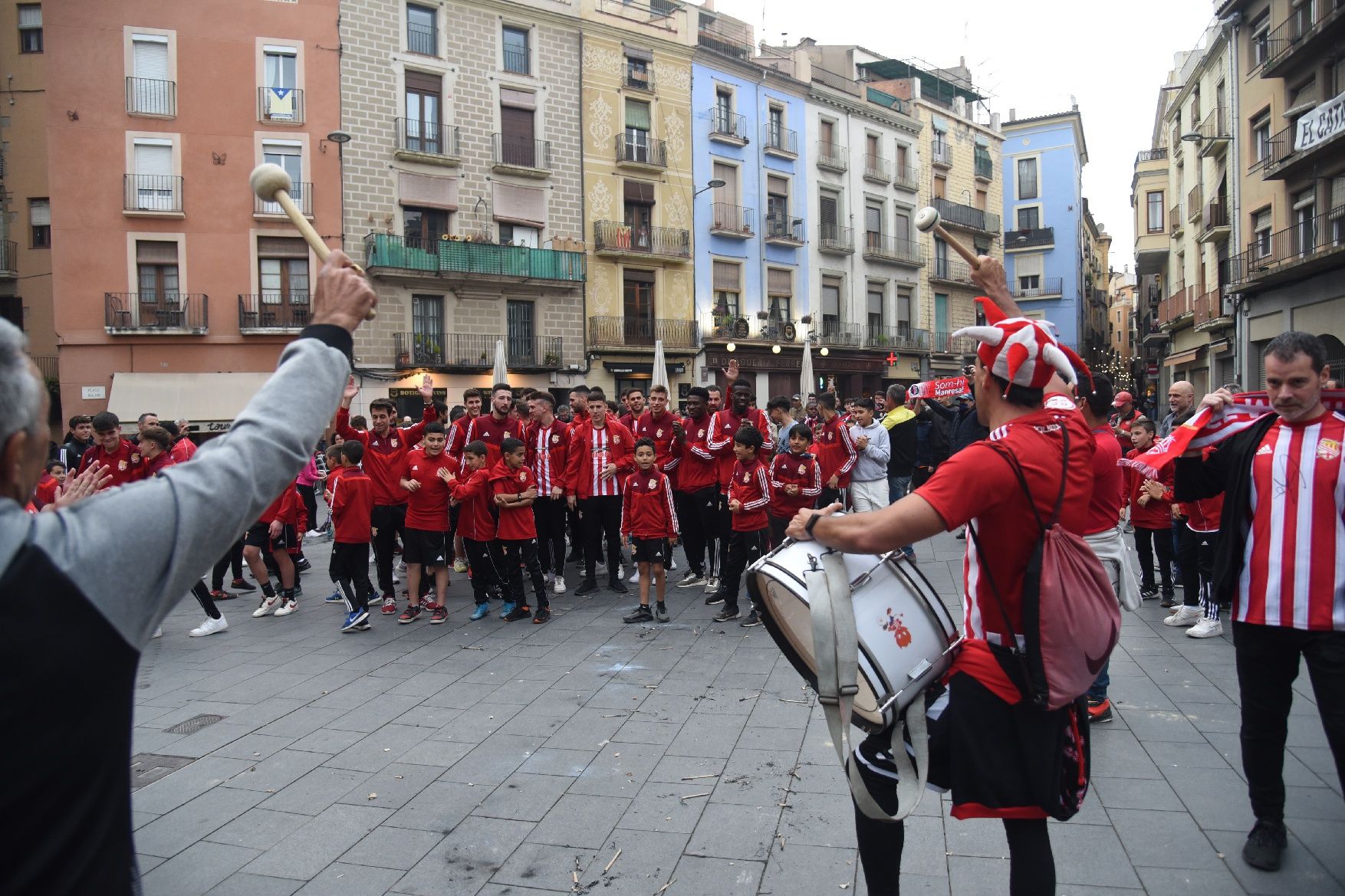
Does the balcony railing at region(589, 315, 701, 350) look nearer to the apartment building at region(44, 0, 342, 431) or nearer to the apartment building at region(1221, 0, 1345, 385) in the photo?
the apartment building at region(44, 0, 342, 431)

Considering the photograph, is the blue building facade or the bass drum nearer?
the bass drum

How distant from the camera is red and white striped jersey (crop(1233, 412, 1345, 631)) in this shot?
131 inches

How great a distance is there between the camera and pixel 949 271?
4238 centimetres

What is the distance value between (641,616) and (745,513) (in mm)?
1394

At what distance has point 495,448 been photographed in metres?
9.85

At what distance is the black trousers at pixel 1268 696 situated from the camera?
3.41 meters

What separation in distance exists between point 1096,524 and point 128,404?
2559cm

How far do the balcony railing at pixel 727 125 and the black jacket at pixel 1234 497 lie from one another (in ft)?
101

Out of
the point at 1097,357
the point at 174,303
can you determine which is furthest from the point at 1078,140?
the point at 174,303

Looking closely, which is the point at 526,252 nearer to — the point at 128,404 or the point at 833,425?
the point at 128,404

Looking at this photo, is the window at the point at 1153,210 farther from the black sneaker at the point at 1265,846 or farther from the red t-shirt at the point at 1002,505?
the red t-shirt at the point at 1002,505

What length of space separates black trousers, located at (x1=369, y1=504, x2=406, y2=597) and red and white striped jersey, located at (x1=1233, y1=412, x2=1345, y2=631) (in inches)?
303

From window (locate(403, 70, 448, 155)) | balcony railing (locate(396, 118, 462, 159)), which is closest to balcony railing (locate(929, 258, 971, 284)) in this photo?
balcony railing (locate(396, 118, 462, 159))

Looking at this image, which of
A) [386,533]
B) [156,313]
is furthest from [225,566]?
[156,313]
